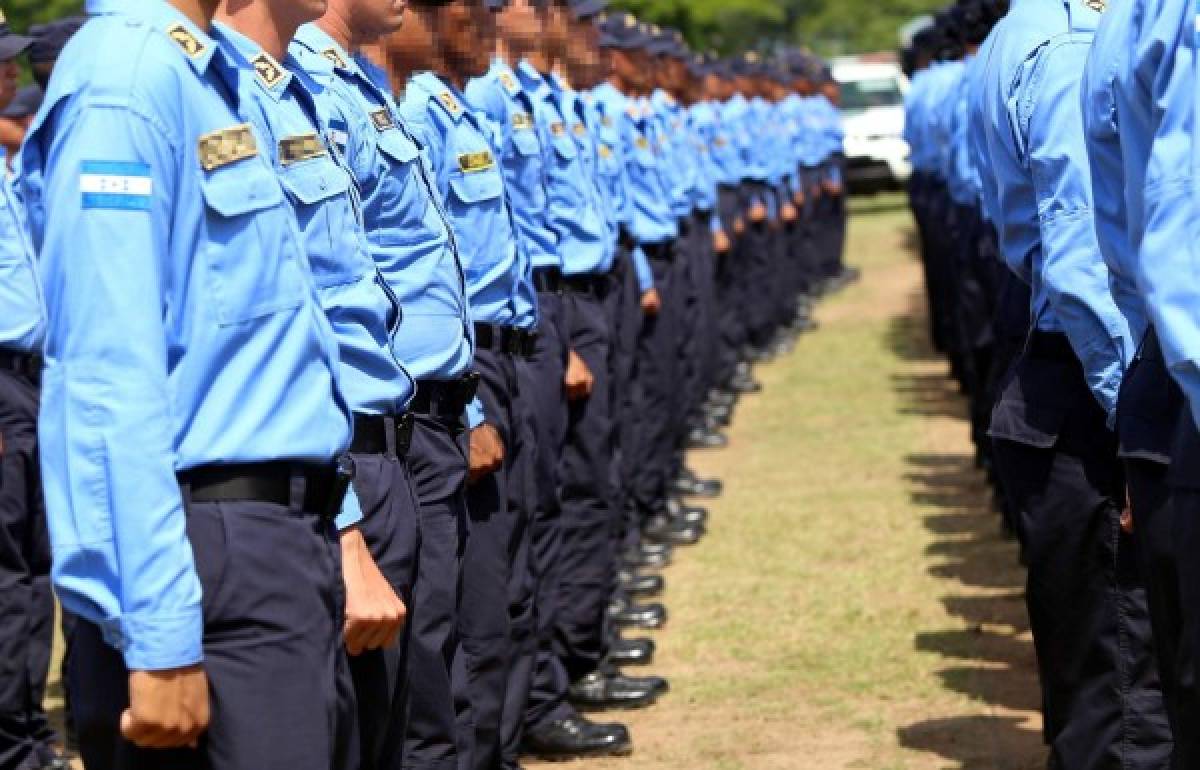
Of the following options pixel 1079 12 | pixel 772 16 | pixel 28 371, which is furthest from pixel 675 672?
pixel 772 16

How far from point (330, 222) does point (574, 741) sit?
346cm

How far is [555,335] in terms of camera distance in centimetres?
715

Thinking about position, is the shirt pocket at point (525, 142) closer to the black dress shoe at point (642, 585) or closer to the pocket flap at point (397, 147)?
the pocket flap at point (397, 147)

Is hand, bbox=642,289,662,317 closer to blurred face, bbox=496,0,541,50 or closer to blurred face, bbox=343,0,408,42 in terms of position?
blurred face, bbox=496,0,541,50

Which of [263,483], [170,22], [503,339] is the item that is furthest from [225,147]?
[503,339]

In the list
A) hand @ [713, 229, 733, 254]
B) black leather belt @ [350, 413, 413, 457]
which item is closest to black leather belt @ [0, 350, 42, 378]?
black leather belt @ [350, 413, 413, 457]

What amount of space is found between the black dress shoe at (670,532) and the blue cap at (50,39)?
3756mm

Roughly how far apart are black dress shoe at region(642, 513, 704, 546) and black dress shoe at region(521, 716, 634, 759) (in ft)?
12.7

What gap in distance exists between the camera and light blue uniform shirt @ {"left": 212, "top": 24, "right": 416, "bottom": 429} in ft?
12.3

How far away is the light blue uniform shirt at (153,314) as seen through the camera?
3.06 m

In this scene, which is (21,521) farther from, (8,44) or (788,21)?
(788,21)

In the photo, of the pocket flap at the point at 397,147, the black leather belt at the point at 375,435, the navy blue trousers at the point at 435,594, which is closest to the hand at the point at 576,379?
the navy blue trousers at the point at 435,594

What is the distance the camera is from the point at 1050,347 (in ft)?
18.3

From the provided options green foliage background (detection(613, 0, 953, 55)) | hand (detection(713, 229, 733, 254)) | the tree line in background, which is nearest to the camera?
hand (detection(713, 229, 733, 254))
